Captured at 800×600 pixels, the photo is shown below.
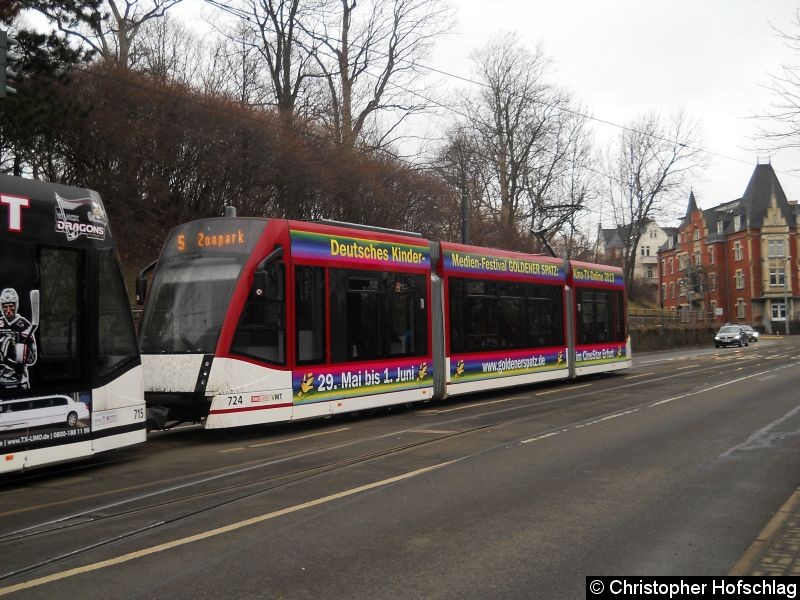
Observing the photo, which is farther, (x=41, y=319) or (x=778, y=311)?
(x=778, y=311)

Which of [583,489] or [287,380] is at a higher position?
[287,380]

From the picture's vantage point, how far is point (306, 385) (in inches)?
476

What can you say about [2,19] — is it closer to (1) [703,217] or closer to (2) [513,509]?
(2) [513,509]

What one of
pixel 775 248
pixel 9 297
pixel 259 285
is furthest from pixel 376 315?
pixel 775 248

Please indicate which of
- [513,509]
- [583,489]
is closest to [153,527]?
[513,509]

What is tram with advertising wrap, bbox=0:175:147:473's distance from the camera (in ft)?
26.4

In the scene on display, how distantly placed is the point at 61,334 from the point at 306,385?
14.1 ft

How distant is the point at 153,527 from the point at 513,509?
9.98ft

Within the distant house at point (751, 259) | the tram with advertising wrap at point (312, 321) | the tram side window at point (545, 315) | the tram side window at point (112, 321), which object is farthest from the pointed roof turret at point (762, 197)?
the tram side window at point (112, 321)

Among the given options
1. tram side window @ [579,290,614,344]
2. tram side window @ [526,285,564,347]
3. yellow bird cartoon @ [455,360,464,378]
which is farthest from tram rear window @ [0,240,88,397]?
tram side window @ [579,290,614,344]

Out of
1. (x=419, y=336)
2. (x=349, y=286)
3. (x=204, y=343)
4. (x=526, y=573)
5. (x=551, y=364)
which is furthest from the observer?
(x=551, y=364)

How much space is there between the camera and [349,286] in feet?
43.0

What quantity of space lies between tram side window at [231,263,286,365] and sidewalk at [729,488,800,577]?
726 cm

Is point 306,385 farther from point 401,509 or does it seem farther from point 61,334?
point 401,509
